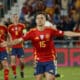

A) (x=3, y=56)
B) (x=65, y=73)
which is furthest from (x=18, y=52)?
(x=65, y=73)

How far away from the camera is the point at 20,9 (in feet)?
74.0

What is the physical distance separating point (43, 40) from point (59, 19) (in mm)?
10964

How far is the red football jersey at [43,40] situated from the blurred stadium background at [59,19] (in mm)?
6378

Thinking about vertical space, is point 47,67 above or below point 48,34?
below

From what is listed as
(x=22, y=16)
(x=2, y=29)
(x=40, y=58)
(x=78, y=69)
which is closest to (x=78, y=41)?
(x=78, y=69)

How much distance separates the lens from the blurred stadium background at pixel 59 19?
19.7 m

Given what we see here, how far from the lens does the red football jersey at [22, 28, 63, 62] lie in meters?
10.5

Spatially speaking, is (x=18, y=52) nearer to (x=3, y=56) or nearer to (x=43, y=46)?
(x=3, y=56)

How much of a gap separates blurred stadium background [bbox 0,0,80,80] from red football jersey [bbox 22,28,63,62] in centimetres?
638

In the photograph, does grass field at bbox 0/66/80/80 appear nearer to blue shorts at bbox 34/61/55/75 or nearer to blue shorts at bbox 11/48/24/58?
blue shorts at bbox 11/48/24/58

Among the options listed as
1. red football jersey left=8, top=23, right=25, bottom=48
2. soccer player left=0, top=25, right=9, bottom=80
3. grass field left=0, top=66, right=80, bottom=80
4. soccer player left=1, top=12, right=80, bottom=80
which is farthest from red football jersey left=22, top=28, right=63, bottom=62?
red football jersey left=8, top=23, right=25, bottom=48

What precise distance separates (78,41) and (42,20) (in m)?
9.76

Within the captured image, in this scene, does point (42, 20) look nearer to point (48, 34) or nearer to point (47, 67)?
point (48, 34)

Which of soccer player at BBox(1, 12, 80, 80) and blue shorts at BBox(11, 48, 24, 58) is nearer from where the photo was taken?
soccer player at BBox(1, 12, 80, 80)
